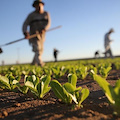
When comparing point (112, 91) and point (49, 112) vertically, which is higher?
point (112, 91)

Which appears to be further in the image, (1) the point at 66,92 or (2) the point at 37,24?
(2) the point at 37,24

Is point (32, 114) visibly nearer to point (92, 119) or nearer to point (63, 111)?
point (63, 111)

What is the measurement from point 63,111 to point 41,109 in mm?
220

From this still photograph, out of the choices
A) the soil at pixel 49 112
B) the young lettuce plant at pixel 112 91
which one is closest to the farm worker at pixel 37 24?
the soil at pixel 49 112

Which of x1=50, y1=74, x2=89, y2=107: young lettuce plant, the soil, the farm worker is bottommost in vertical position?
the soil

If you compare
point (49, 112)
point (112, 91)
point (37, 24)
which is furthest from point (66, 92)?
point (37, 24)

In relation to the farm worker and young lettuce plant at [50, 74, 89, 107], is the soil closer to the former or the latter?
young lettuce plant at [50, 74, 89, 107]

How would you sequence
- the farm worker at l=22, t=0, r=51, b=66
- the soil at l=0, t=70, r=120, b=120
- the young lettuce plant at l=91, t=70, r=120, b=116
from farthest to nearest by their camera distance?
the farm worker at l=22, t=0, r=51, b=66 → the soil at l=0, t=70, r=120, b=120 → the young lettuce plant at l=91, t=70, r=120, b=116

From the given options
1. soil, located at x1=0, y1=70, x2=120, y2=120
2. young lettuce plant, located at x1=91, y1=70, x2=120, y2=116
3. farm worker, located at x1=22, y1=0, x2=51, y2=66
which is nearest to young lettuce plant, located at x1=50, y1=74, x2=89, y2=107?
soil, located at x1=0, y1=70, x2=120, y2=120

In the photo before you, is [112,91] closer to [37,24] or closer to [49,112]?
[49,112]

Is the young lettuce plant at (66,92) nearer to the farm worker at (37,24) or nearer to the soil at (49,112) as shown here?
the soil at (49,112)

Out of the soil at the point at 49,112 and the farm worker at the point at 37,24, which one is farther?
the farm worker at the point at 37,24

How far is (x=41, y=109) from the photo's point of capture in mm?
1367

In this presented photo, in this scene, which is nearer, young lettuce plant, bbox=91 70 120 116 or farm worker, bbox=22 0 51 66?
young lettuce plant, bbox=91 70 120 116
